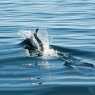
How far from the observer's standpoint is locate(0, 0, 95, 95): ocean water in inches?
452

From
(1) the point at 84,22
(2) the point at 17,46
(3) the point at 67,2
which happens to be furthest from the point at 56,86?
(3) the point at 67,2

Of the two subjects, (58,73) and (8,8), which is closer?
(58,73)

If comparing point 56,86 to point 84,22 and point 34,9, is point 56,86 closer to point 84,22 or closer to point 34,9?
point 84,22

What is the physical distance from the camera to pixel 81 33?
19.7 m

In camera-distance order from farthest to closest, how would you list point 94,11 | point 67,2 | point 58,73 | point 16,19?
point 67,2, point 94,11, point 16,19, point 58,73

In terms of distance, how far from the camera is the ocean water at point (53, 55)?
1148 centimetres

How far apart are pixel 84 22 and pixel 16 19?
429cm

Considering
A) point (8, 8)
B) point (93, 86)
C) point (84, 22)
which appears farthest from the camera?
point (8, 8)

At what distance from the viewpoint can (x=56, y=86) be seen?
11500 mm

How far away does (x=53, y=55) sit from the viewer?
14688mm

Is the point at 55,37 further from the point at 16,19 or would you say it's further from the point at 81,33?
the point at 16,19

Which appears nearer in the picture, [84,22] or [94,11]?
[84,22]

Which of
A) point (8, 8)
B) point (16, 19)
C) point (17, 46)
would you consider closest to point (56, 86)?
point (17, 46)

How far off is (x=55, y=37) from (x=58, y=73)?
619cm
